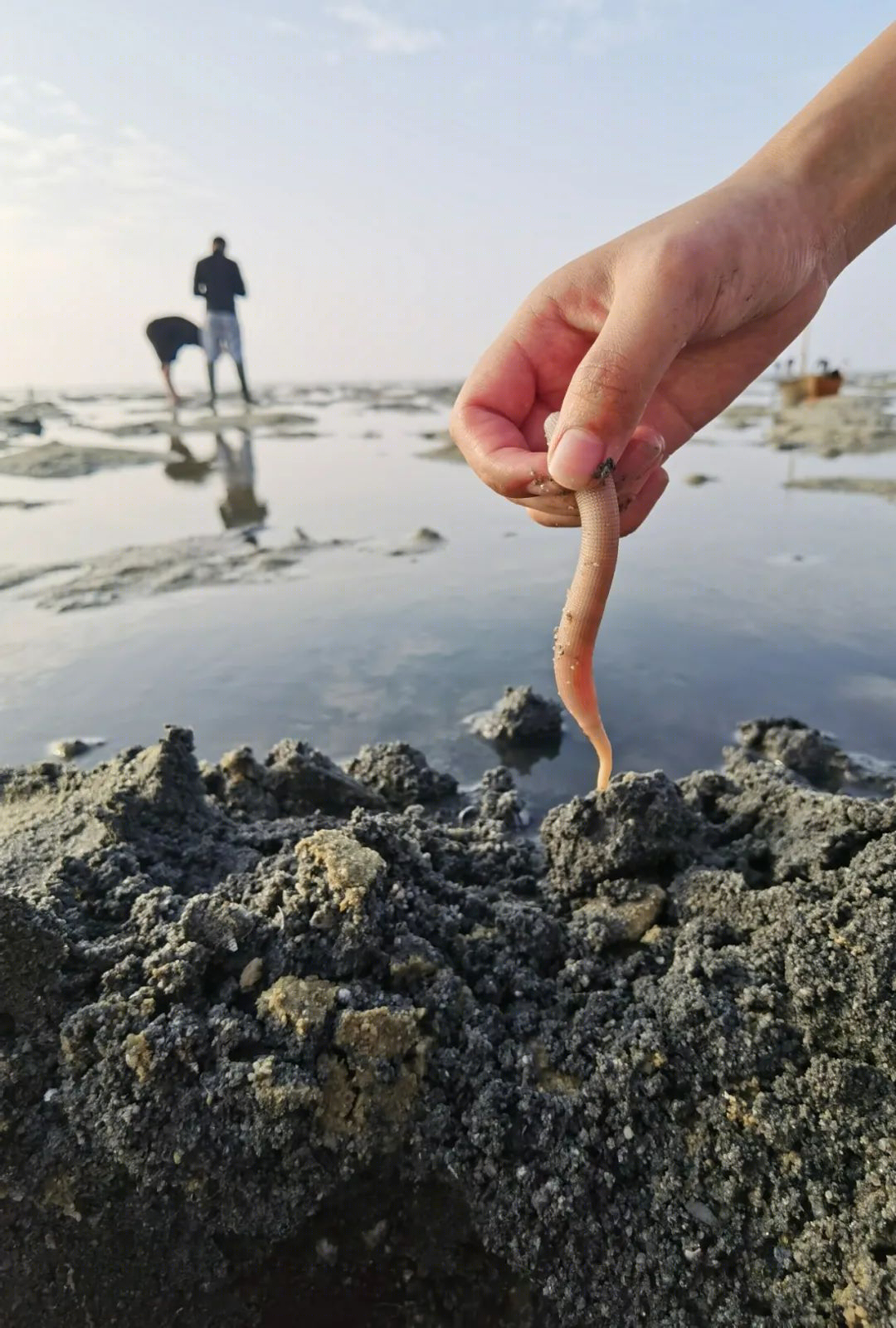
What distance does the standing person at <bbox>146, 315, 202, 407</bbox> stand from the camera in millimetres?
18056

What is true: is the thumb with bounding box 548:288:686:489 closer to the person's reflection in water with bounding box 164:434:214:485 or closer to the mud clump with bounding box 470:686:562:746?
the mud clump with bounding box 470:686:562:746

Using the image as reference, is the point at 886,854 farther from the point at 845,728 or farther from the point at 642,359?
the point at 845,728

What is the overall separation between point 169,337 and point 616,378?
19352mm

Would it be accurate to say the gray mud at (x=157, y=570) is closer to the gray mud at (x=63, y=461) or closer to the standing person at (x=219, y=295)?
the gray mud at (x=63, y=461)

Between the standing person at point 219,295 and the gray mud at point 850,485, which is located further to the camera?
the standing person at point 219,295

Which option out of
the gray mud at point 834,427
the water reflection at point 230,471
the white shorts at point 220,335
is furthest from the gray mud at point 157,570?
the white shorts at point 220,335

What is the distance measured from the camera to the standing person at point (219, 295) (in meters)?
15.9

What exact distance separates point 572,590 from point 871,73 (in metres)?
1.59

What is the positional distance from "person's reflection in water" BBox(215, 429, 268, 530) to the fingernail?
6.86 meters

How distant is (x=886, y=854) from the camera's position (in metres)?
1.87

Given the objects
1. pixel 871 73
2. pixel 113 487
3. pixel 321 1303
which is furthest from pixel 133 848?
pixel 113 487

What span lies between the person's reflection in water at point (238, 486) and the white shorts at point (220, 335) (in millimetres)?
3167

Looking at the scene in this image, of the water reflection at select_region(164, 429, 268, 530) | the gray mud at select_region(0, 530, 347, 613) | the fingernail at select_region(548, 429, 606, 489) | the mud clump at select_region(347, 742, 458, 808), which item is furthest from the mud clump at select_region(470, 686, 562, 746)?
the water reflection at select_region(164, 429, 268, 530)

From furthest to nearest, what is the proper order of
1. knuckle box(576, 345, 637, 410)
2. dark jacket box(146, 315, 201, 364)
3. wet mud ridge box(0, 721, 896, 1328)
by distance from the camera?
dark jacket box(146, 315, 201, 364) < knuckle box(576, 345, 637, 410) < wet mud ridge box(0, 721, 896, 1328)
